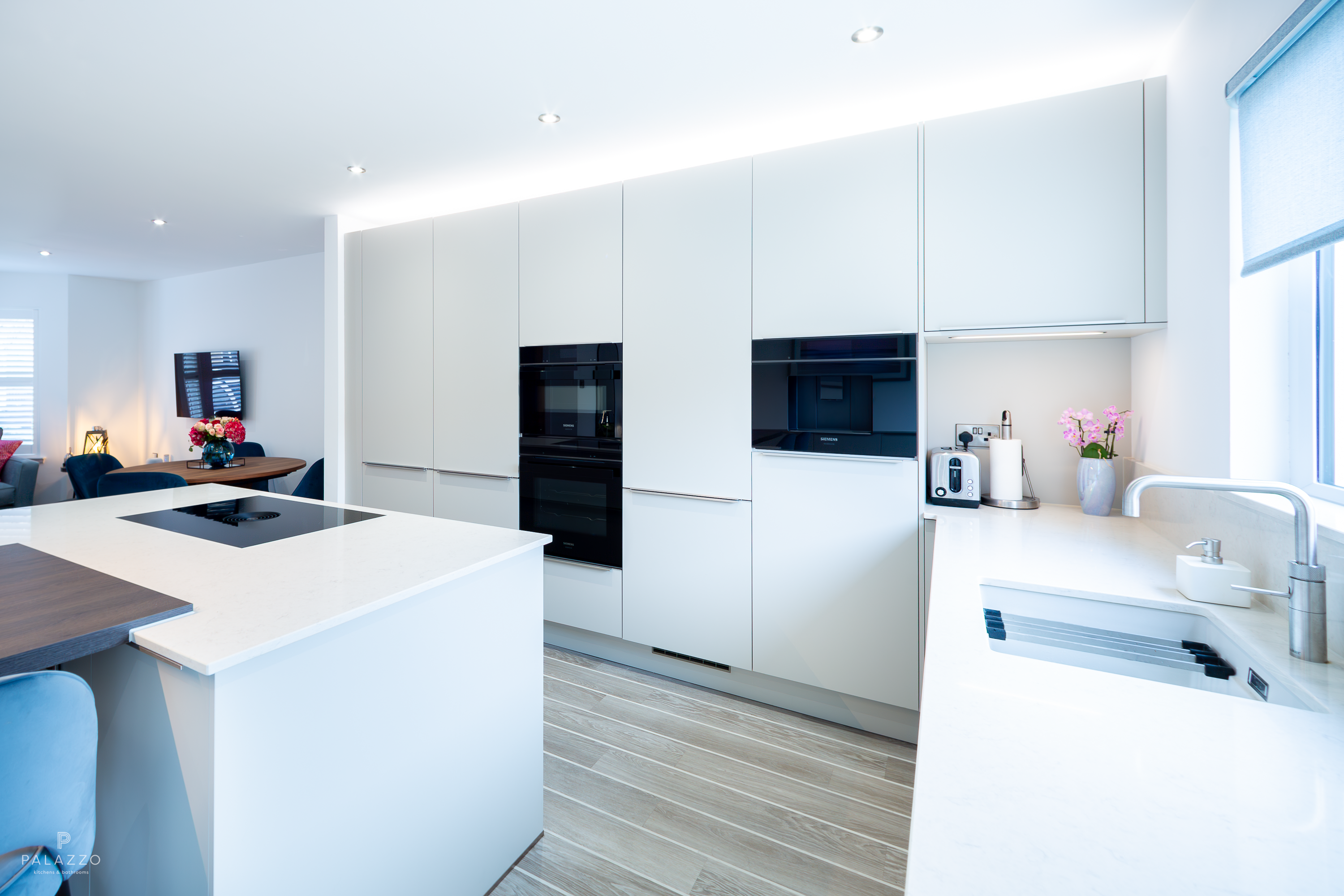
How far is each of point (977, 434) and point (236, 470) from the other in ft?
15.5

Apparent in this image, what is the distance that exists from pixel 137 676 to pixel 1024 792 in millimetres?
1459

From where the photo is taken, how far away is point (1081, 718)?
78 cm

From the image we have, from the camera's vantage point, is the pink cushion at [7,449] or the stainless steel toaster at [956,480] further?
the pink cushion at [7,449]

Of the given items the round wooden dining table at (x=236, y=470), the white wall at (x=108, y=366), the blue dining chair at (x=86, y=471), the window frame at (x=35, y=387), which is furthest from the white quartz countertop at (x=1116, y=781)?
the window frame at (x=35, y=387)

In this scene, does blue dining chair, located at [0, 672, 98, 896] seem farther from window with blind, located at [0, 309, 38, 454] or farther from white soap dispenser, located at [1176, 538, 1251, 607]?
window with blind, located at [0, 309, 38, 454]

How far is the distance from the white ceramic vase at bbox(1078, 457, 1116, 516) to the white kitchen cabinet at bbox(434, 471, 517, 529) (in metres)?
2.47

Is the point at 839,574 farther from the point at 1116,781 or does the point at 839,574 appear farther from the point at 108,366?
the point at 108,366

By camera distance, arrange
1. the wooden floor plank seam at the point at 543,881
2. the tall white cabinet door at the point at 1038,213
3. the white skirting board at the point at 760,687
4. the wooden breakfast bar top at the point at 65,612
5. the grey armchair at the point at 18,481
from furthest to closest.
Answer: the grey armchair at the point at 18,481 < the white skirting board at the point at 760,687 < the tall white cabinet door at the point at 1038,213 < the wooden floor plank seam at the point at 543,881 < the wooden breakfast bar top at the point at 65,612

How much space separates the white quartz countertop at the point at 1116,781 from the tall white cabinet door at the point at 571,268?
213 centimetres

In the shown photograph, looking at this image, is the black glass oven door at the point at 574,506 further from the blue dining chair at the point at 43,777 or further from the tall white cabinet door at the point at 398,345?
the blue dining chair at the point at 43,777

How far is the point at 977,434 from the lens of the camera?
244 centimetres

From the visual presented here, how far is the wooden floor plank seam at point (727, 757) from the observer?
1.92 meters

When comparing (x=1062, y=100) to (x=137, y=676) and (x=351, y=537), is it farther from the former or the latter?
(x=137, y=676)

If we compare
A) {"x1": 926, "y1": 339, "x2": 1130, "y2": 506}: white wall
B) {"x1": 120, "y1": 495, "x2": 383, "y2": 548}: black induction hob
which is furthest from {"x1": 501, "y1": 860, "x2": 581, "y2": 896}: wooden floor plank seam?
{"x1": 926, "y1": 339, "x2": 1130, "y2": 506}: white wall
